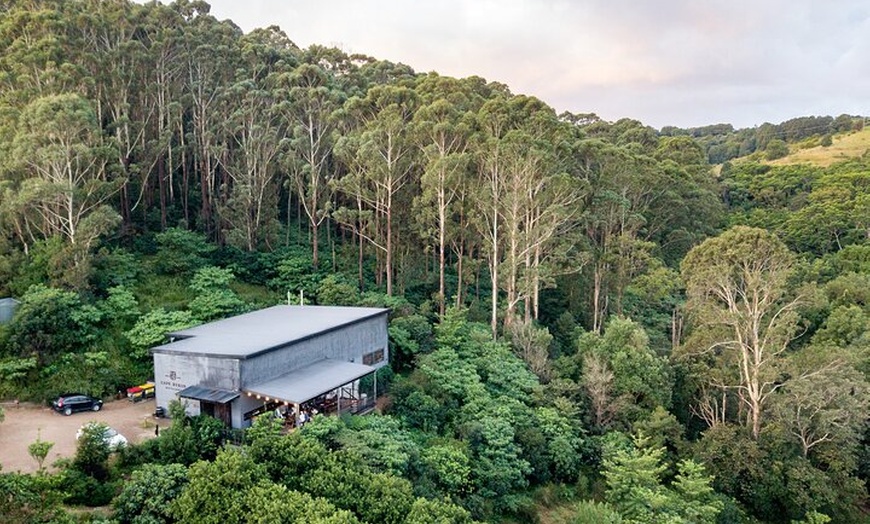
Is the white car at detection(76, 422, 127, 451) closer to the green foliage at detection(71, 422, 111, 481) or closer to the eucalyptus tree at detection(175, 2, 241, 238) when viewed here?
the green foliage at detection(71, 422, 111, 481)

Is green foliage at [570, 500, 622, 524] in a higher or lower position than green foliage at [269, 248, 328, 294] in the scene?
lower

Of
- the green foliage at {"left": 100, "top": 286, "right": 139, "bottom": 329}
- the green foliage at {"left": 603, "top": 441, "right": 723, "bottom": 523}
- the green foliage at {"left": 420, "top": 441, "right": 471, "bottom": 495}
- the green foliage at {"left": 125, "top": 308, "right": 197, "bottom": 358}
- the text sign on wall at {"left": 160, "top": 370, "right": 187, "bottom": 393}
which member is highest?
the green foliage at {"left": 100, "top": 286, "right": 139, "bottom": 329}

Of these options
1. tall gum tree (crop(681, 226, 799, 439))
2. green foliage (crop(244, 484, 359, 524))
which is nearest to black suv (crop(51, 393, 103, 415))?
green foliage (crop(244, 484, 359, 524))

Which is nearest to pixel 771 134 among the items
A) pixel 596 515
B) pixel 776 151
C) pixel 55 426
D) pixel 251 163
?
pixel 776 151

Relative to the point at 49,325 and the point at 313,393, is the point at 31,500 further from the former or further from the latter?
the point at 49,325

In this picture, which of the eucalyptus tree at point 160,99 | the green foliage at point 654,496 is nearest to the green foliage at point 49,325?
the eucalyptus tree at point 160,99

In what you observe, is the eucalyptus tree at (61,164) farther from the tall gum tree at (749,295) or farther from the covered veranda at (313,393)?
the tall gum tree at (749,295)

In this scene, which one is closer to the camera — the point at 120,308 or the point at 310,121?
the point at 120,308
